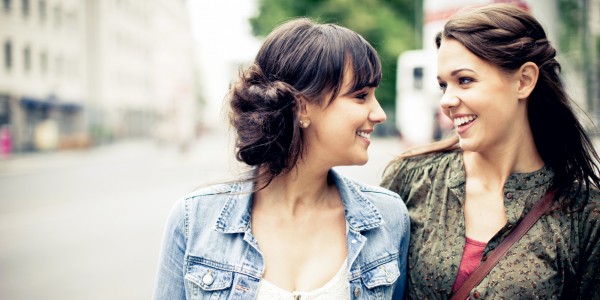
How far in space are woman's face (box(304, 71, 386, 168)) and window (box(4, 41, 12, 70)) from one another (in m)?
29.0

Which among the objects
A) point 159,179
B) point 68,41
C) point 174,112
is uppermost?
point 68,41

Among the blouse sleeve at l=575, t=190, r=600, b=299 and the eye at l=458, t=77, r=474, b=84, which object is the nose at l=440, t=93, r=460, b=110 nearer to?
the eye at l=458, t=77, r=474, b=84

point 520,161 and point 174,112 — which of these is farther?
point 174,112

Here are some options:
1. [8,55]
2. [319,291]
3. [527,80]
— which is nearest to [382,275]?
[319,291]

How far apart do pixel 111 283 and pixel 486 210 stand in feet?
17.2

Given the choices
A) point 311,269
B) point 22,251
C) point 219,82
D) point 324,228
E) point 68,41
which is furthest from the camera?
point 219,82

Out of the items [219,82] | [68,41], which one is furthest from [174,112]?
[219,82]

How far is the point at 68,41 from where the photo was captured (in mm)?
33219

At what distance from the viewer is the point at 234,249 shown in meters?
2.25

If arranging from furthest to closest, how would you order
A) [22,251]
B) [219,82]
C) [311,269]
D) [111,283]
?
[219,82]
[22,251]
[111,283]
[311,269]

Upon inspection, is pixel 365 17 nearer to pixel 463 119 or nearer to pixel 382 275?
pixel 463 119

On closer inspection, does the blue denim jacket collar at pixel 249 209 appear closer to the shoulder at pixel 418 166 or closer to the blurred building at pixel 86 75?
the shoulder at pixel 418 166

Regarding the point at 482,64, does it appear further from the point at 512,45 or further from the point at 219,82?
the point at 219,82

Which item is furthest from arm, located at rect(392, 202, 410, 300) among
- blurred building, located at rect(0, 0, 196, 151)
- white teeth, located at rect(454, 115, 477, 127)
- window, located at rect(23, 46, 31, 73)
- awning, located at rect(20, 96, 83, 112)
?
window, located at rect(23, 46, 31, 73)
